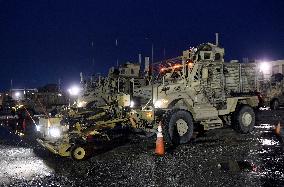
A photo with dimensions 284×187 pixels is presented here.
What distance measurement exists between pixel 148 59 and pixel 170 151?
8731 millimetres

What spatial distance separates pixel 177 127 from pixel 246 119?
3.64 meters

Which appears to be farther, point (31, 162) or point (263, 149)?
point (263, 149)

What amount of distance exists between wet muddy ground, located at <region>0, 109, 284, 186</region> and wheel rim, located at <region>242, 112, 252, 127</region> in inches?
65.6

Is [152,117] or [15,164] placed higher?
[152,117]

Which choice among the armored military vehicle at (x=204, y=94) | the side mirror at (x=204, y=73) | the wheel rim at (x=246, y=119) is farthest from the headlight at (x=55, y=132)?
the wheel rim at (x=246, y=119)

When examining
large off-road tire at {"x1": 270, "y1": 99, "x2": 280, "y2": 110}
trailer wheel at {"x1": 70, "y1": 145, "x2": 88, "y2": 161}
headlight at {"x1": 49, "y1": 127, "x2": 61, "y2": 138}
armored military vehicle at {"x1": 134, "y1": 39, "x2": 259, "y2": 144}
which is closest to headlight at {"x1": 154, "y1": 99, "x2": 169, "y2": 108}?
armored military vehicle at {"x1": 134, "y1": 39, "x2": 259, "y2": 144}

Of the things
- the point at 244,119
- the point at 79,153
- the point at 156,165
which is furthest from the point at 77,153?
the point at 244,119

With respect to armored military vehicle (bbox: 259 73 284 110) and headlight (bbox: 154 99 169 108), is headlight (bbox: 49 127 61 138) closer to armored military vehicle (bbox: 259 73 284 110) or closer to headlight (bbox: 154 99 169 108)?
headlight (bbox: 154 99 169 108)

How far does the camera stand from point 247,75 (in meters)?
14.4

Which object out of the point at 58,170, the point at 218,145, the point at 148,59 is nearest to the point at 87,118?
the point at 58,170

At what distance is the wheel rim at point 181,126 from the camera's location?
11813mm

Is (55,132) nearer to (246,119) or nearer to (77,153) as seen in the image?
(77,153)

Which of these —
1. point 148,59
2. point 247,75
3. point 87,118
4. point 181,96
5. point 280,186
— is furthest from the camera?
point 148,59

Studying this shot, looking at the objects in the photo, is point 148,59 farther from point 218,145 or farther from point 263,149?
point 263,149
